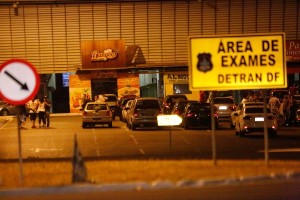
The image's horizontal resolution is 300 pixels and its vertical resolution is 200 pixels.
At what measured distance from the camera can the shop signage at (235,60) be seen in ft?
50.2

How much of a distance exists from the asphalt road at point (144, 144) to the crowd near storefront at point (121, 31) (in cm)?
1585

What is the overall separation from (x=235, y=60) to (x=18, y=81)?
5107mm

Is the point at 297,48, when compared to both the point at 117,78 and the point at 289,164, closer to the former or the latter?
the point at 117,78

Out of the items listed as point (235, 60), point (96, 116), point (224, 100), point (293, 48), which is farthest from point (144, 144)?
point (293, 48)

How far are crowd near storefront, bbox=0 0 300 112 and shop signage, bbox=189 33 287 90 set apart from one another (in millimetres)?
34569

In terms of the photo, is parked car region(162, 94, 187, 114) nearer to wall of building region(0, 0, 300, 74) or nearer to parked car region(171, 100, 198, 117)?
parked car region(171, 100, 198, 117)

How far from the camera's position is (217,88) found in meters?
15.3

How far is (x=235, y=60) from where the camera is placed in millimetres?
15375

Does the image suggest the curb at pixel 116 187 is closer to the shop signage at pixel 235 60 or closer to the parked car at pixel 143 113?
the shop signage at pixel 235 60

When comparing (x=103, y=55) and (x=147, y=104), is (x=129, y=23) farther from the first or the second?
(x=147, y=104)

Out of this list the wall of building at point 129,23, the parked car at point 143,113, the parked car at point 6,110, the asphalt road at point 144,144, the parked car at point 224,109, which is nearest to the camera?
the asphalt road at point 144,144

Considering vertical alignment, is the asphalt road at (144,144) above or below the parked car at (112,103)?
below

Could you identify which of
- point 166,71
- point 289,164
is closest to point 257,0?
point 166,71

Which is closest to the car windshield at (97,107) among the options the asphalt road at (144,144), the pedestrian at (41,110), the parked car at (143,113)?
the asphalt road at (144,144)
